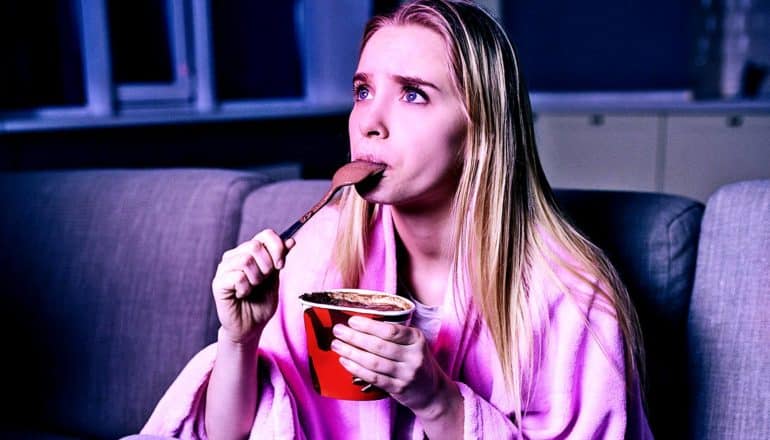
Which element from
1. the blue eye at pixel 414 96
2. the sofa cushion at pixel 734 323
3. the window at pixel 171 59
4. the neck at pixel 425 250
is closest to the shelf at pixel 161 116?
the window at pixel 171 59

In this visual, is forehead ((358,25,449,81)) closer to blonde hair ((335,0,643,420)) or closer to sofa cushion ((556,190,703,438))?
blonde hair ((335,0,643,420))

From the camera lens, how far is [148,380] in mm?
1416

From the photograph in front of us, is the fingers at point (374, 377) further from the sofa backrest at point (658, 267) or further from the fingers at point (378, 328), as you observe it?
the sofa backrest at point (658, 267)

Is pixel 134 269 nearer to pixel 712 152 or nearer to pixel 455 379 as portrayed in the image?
pixel 455 379

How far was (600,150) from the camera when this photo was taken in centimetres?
366

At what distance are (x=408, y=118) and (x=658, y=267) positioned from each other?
0.45m

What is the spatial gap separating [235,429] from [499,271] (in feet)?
1.31

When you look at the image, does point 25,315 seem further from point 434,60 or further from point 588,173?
point 588,173

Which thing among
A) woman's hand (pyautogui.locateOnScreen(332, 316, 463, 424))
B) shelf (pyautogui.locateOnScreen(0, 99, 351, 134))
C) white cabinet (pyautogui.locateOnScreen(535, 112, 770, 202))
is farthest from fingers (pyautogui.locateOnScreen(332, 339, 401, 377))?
white cabinet (pyautogui.locateOnScreen(535, 112, 770, 202))

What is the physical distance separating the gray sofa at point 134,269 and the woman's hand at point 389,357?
449 millimetres

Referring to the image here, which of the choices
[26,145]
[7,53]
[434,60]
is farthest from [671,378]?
[7,53]

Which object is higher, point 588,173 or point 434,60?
point 434,60

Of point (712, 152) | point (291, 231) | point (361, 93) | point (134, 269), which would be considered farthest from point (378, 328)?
point (712, 152)

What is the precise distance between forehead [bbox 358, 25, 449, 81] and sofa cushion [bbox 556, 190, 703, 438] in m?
0.31
